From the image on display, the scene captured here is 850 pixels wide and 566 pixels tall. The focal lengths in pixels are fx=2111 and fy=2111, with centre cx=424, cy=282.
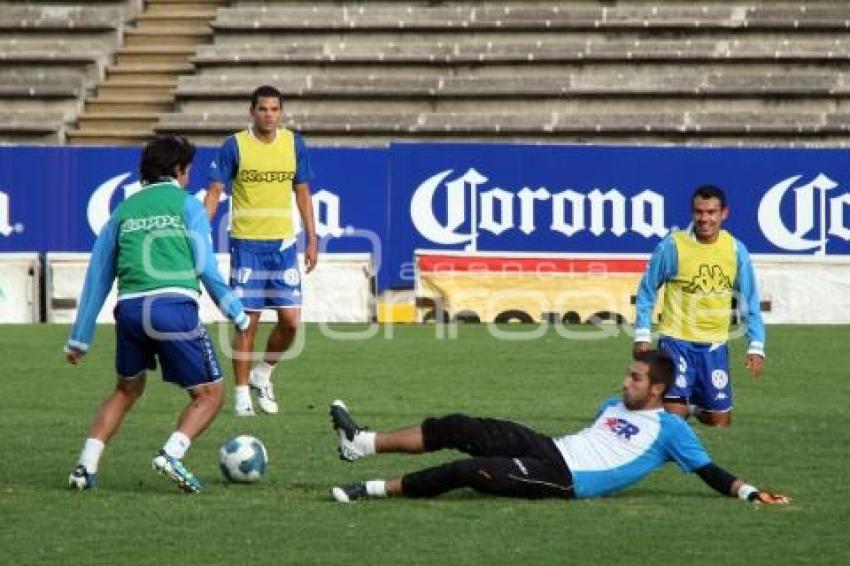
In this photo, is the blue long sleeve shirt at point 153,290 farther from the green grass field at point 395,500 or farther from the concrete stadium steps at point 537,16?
the concrete stadium steps at point 537,16

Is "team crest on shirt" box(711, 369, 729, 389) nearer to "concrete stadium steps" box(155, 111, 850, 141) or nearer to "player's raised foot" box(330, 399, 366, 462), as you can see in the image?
"player's raised foot" box(330, 399, 366, 462)

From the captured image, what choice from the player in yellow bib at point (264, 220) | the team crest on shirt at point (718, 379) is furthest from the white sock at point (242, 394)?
the team crest on shirt at point (718, 379)

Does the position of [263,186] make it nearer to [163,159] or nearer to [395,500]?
[163,159]

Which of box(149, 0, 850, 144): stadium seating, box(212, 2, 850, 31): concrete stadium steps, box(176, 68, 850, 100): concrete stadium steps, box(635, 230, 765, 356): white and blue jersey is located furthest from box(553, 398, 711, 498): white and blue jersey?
box(212, 2, 850, 31): concrete stadium steps

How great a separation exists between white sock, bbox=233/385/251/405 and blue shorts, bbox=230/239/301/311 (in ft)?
1.89

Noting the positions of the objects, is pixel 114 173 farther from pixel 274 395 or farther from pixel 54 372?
pixel 274 395

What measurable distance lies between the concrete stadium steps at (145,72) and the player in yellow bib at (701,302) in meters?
16.0

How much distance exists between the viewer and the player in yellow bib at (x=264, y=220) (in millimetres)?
14297

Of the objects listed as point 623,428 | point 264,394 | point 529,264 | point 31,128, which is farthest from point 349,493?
point 31,128

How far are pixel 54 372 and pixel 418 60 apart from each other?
12430 mm

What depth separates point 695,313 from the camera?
1309 cm

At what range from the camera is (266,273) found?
14.4 metres

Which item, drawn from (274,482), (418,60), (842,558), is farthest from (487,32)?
(842,558)

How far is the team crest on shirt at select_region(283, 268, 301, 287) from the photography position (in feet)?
47.2
